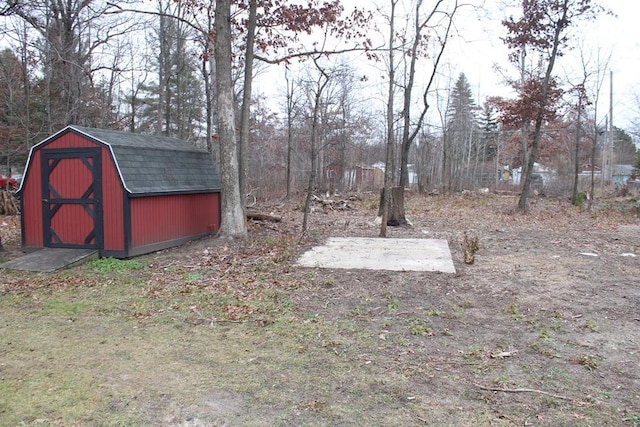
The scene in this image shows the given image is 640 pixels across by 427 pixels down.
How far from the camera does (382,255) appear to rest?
29.5 ft

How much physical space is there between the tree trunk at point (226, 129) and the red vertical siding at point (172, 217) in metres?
0.87

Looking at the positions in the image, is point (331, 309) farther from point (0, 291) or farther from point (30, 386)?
point (0, 291)

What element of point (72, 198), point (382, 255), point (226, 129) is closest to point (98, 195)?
point (72, 198)

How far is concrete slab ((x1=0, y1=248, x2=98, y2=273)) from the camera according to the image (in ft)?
26.6

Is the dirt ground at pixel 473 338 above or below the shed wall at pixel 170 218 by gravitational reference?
below

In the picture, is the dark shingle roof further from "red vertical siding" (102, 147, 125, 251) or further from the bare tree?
the bare tree

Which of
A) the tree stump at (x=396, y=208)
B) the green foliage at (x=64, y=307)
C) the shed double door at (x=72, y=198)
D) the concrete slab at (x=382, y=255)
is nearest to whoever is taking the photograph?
the green foliage at (x=64, y=307)

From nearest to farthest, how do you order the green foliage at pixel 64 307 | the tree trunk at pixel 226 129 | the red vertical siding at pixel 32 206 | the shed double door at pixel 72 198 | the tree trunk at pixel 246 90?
the green foliage at pixel 64 307 < the shed double door at pixel 72 198 < the red vertical siding at pixel 32 206 < the tree trunk at pixel 226 129 < the tree trunk at pixel 246 90

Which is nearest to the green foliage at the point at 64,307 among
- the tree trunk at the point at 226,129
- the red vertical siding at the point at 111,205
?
the red vertical siding at the point at 111,205

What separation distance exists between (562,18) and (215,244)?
1506 centimetres

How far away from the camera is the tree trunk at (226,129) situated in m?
10.3

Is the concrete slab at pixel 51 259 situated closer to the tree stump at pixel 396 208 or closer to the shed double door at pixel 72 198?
the shed double door at pixel 72 198

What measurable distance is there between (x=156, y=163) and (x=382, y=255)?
511 centimetres

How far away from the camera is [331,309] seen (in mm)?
5844
